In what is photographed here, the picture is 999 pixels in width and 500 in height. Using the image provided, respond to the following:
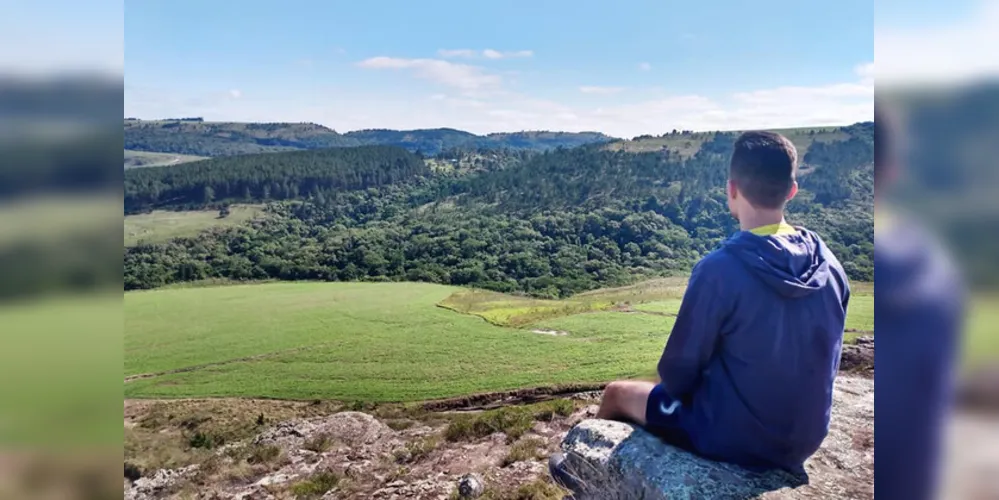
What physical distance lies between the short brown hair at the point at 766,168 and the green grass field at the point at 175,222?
7150 millimetres

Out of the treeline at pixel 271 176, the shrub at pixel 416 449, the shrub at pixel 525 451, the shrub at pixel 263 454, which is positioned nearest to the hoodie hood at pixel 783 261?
the shrub at pixel 525 451

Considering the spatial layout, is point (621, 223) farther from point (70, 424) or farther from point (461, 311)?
point (70, 424)

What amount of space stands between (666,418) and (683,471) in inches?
12.1

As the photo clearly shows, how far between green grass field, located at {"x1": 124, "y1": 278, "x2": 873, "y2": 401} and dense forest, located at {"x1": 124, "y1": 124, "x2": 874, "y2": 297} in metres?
0.31

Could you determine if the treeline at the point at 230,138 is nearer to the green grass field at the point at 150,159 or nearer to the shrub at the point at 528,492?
the green grass field at the point at 150,159

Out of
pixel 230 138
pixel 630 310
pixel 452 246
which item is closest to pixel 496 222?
pixel 452 246

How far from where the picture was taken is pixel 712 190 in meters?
8.39

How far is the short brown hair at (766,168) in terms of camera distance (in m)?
2.75

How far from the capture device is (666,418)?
311 centimetres

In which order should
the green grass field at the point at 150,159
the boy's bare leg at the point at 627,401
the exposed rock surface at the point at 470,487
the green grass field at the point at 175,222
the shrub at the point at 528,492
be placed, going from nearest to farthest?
the boy's bare leg at the point at 627,401 < the shrub at the point at 528,492 < the exposed rock surface at the point at 470,487 < the green grass field at the point at 150,159 < the green grass field at the point at 175,222

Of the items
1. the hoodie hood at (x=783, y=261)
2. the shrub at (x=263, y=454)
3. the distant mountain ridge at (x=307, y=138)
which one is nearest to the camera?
the hoodie hood at (x=783, y=261)

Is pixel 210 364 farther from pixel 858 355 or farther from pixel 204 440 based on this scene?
pixel 858 355

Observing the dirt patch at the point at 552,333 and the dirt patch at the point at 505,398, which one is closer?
the dirt patch at the point at 505,398

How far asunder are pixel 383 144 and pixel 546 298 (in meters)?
3.71
